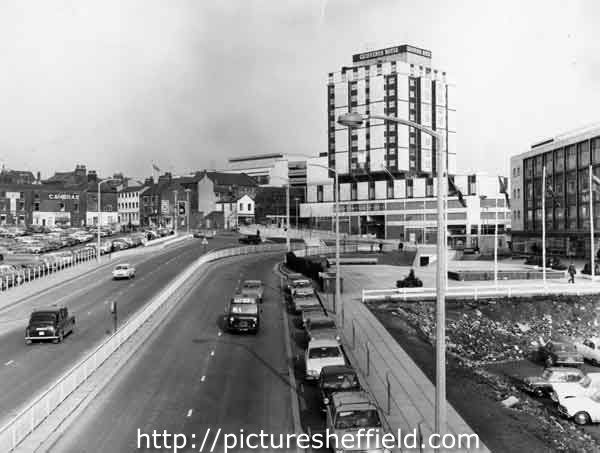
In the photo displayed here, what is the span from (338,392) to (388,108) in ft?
419

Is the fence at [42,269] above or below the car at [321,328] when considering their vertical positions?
above

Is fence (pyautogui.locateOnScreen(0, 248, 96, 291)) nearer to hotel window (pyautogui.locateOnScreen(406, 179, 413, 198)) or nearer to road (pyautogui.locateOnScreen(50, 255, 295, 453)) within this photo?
road (pyautogui.locateOnScreen(50, 255, 295, 453))

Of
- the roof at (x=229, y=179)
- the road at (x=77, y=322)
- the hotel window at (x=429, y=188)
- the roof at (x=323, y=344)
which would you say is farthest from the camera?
the roof at (x=229, y=179)

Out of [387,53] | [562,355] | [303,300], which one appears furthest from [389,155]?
[562,355]

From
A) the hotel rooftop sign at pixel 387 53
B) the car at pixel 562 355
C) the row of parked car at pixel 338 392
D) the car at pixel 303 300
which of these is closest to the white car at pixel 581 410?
the car at pixel 562 355

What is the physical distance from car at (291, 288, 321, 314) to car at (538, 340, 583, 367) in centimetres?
1371

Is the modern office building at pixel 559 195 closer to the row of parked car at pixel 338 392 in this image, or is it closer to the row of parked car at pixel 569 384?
the row of parked car at pixel 569 384

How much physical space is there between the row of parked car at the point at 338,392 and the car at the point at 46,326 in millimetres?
12626

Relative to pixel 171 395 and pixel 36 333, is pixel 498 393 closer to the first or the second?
pixel 171 395

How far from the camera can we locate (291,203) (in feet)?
550

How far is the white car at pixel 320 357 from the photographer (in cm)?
2331

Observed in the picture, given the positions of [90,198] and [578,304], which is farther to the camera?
[90,198]

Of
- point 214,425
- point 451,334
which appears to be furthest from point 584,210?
point 214,425

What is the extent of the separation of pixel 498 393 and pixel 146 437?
1556 cm
